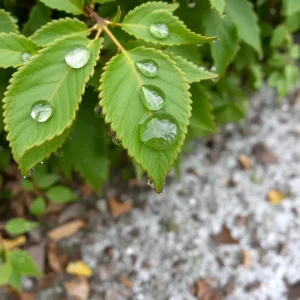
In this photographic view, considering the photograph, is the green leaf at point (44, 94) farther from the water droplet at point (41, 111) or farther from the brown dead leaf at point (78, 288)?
the brown dead leaf at point (78, 288)

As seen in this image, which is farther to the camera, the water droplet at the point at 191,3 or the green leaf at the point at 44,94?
the water droplet at the point at 191,3

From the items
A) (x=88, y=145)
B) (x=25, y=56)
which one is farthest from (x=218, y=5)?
(x=88, y=145)

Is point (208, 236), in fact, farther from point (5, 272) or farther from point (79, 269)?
point (5, 272)

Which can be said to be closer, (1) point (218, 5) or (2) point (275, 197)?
(1) point (218, 5)

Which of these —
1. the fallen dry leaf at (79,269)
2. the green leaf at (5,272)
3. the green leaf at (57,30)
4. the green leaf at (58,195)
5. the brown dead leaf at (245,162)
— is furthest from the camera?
the brown dead leaf at (245,162)

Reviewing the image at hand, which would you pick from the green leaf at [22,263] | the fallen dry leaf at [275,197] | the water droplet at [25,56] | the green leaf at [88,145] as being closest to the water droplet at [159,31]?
the water droplet at [25,56]

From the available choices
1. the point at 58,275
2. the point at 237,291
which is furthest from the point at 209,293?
the point at 58,275

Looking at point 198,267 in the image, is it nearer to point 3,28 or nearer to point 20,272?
point 20,272
